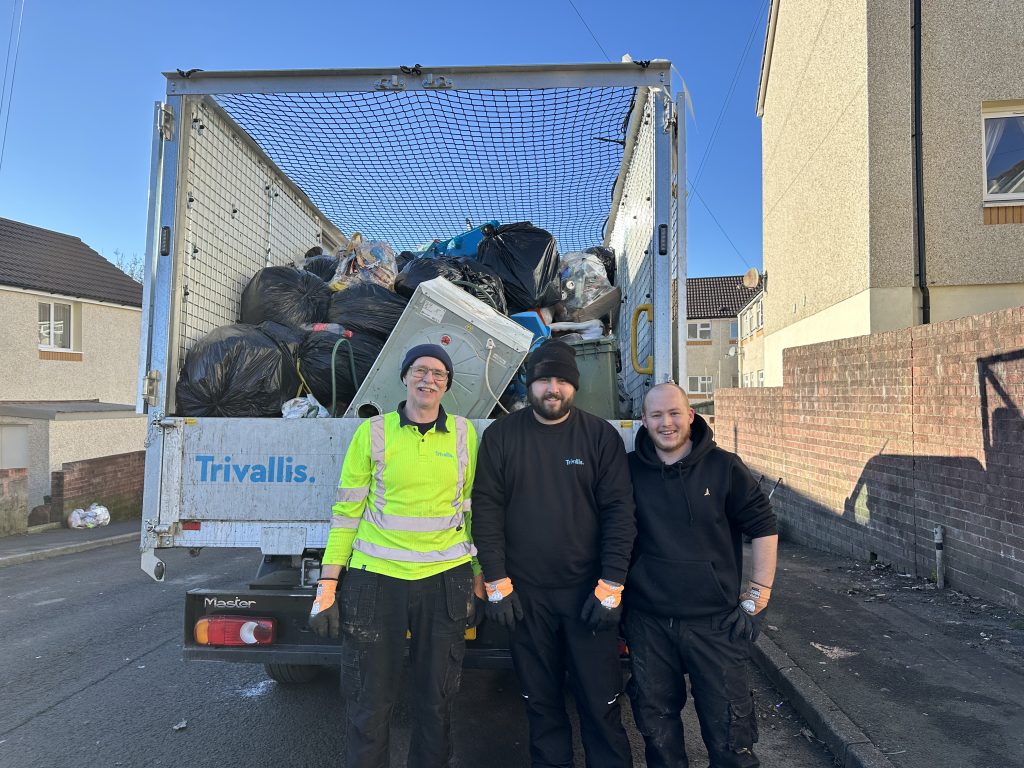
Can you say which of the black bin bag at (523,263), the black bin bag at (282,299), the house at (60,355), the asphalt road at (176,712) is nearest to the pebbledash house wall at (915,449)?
the asphalt road at (176,712)

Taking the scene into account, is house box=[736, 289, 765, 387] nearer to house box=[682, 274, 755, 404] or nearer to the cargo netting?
house box=[682, 274, 755, 404]

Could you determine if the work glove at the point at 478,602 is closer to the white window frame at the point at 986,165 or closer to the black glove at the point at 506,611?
the black glove at the point at 506,611

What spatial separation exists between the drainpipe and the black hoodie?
611 centimetres

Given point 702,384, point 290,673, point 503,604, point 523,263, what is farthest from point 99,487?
point 702,384

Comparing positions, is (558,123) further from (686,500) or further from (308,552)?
(308,552)

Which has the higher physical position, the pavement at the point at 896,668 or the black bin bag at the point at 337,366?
the black bin bag at the point at 337,366

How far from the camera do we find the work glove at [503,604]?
243 cm

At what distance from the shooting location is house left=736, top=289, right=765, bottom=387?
17.9 meters

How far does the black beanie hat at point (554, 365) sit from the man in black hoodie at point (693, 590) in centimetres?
32

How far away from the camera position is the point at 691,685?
2451 millimetres

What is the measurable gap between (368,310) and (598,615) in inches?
80.4

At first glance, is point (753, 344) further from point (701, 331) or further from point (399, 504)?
point (399, 504)

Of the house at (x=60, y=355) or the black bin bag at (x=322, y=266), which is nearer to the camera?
the black bin bag at (x=322, y=266)

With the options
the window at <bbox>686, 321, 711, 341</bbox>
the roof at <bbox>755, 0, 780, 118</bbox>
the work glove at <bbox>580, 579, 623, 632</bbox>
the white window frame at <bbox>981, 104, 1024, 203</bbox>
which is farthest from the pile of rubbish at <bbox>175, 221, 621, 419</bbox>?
the window at <bbox>686, 321, 711, 341</bbox>
